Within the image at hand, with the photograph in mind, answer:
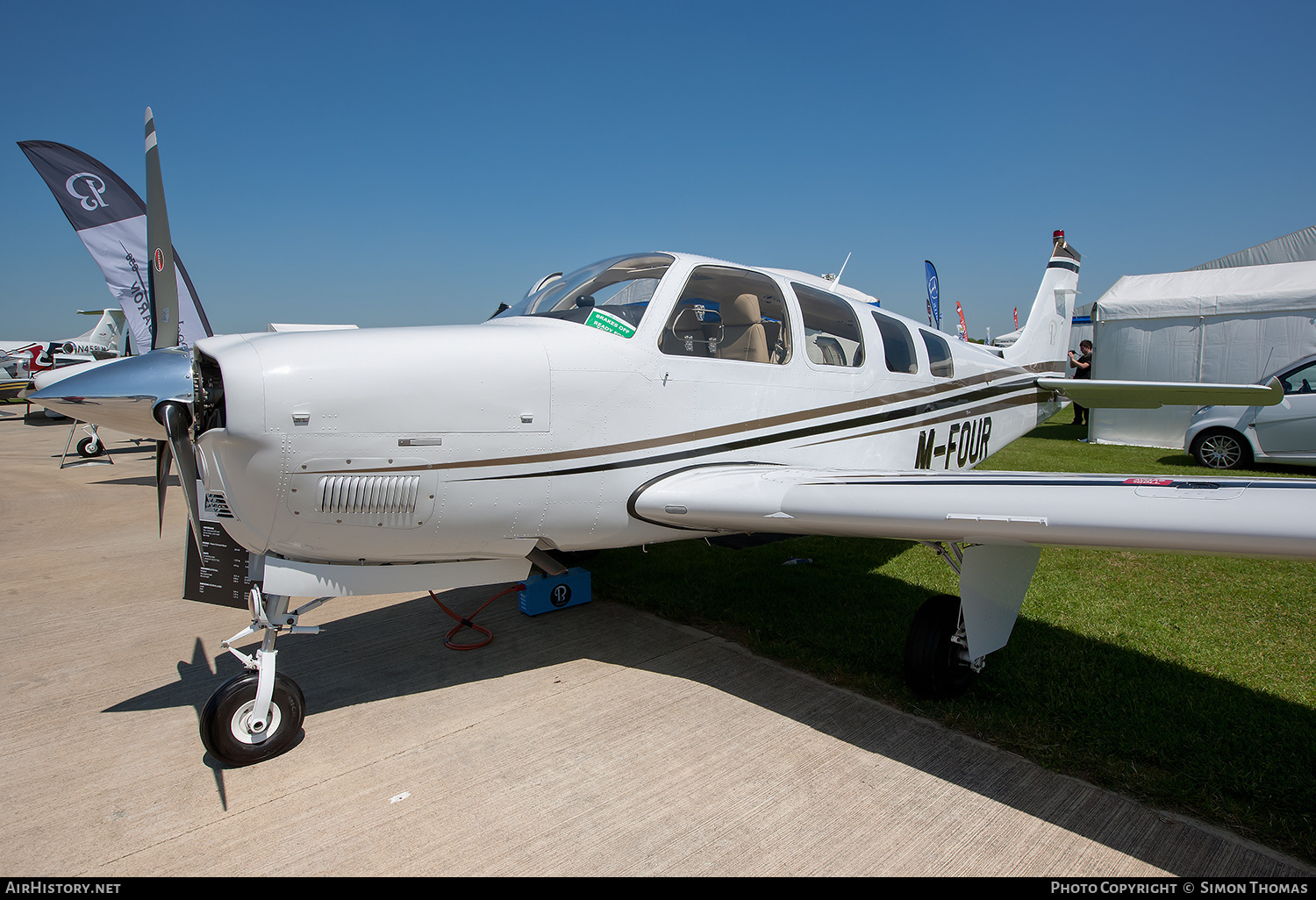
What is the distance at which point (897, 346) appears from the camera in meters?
4.90

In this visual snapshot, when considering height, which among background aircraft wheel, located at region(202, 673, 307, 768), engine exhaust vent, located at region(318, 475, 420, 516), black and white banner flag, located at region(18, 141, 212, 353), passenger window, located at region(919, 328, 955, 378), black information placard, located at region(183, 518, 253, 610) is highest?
black and white banner flag, located at region(18, 141, 212, 353)

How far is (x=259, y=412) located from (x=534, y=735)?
186 centimetres

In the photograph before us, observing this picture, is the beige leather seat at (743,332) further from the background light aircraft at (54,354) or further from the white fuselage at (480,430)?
the background light aircraft at (54,354)

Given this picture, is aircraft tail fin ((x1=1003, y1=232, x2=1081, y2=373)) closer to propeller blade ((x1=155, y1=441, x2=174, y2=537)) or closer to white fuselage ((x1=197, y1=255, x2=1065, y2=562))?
white fuselage ((x1=197, y1=255, x2=1065, y2=562))

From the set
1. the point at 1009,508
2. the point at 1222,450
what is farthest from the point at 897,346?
the point at 1222,450

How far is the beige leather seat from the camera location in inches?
152

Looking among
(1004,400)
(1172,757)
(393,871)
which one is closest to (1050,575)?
(1004,400)

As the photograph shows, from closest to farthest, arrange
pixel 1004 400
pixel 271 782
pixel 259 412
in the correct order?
pixel 259 412 < pixel 271 782 < pixel 1004 400

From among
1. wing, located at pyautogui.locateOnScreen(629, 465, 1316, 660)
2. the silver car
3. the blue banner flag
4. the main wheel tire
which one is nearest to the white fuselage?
wing, located at pyautogui.locateOnScreen(629, 465, 1316, 660)

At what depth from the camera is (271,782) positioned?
9.34 feet

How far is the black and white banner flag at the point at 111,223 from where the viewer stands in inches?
Result: 250

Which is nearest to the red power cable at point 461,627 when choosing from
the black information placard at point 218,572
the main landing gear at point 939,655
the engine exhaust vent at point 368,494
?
the black information placard at point 218,572

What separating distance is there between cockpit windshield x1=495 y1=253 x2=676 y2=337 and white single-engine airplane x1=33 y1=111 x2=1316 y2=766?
0.02 metres
